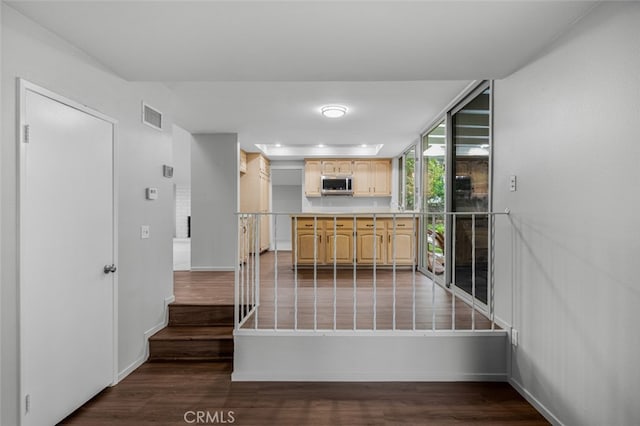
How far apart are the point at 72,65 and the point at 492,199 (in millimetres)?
3205

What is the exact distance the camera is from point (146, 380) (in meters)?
2.75

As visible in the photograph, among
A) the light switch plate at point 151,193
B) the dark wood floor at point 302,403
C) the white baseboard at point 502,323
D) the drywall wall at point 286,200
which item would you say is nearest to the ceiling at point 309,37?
the light switch plate at point 151,193

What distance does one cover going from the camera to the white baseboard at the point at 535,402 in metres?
2.15

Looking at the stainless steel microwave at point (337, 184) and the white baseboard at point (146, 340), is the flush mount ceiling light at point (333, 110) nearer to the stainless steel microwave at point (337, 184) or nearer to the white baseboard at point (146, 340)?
the white baseboard at point (146, 340)

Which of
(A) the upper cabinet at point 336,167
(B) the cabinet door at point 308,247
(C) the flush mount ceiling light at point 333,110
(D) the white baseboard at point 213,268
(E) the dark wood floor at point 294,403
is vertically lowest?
A: (E) the dark wood floor at point 294,403

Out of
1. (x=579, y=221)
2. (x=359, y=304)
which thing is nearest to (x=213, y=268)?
(x=359, y=304)

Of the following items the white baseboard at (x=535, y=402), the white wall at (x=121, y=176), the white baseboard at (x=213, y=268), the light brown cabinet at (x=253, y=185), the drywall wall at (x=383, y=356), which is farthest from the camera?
the light brown cabinet at (x=253, y=185)

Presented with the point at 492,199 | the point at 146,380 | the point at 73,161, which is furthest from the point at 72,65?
the point at 492,199

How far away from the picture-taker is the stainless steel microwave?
736 cm

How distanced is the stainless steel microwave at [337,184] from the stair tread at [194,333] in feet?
14.7

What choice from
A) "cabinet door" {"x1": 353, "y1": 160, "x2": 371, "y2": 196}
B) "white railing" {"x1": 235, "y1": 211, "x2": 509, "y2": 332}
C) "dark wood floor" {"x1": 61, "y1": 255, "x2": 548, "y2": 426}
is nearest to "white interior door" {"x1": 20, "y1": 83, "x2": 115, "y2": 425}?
"dark wood floor" {"x1": 61, "y1": 255, "x2": 548, "y2": 426}

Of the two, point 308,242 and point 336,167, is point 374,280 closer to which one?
point 308,242

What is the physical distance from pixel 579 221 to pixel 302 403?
2.05m

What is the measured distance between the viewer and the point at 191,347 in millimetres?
3156
